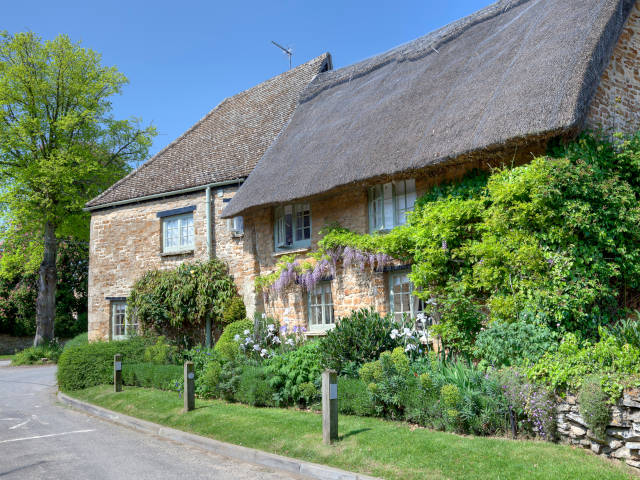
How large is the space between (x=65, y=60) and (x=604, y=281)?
2315 centimetres

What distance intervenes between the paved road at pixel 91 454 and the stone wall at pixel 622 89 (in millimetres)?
8047

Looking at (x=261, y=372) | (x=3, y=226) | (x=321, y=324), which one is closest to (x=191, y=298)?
(x=321, y=324)

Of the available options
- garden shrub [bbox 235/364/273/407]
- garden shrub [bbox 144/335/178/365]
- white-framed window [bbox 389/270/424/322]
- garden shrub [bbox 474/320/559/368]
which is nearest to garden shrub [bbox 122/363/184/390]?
garden shrub [bbox 144/335/178/365]

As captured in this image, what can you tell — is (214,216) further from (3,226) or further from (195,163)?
(3,226)

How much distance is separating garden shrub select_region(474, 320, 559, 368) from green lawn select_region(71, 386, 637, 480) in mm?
1519

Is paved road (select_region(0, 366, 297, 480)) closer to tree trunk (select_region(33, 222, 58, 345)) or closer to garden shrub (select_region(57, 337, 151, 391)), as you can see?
garden shrub (select_region(57, 337, 151, 391))

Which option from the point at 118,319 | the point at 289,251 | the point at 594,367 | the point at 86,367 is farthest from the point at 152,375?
the point at 594,367

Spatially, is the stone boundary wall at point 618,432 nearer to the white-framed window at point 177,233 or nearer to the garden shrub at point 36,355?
the white-framed window at point 177,233

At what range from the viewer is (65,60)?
23828 mm

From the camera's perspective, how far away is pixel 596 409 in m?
6.05

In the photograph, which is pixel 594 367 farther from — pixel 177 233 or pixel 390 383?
pixel 177 233

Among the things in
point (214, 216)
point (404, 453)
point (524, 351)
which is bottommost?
point (404, 453)

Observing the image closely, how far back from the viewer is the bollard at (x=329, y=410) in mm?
7297

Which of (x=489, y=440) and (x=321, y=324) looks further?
(x=321, y=324)
